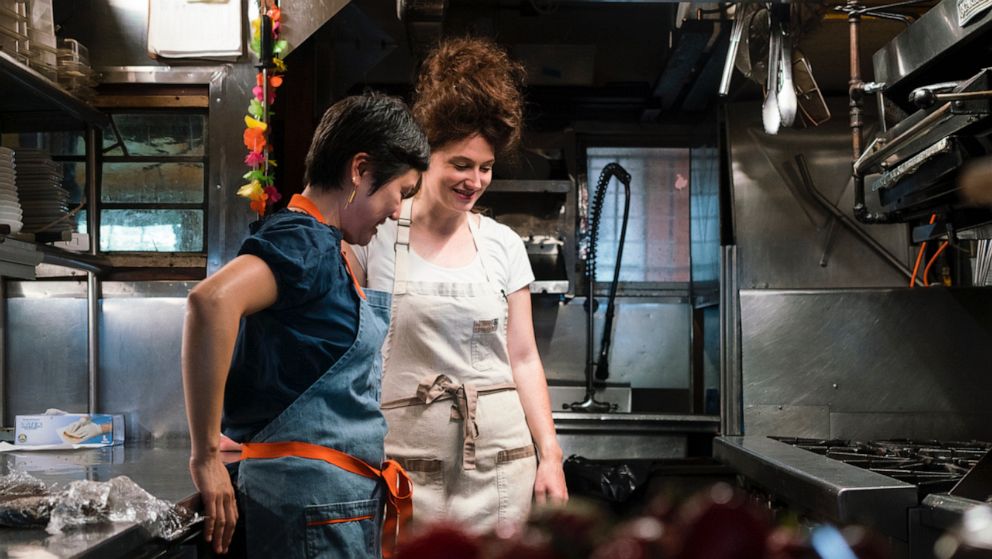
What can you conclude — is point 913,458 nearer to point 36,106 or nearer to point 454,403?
point 454,403

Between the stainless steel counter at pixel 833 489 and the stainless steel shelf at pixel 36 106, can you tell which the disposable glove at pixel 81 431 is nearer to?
the stainless steel shelf at pixel 36 106

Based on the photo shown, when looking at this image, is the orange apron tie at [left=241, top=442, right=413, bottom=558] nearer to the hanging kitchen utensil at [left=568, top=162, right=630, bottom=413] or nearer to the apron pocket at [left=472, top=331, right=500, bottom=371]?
the apron pocket at [left=472, top=331, right=500, bottom=371]

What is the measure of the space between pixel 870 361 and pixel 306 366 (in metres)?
2.89

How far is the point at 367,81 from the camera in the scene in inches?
197

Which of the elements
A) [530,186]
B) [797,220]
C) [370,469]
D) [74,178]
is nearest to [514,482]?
[370,469]

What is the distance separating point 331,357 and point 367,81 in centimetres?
352

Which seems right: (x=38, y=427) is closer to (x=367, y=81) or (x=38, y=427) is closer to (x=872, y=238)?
(x=367, y=81)

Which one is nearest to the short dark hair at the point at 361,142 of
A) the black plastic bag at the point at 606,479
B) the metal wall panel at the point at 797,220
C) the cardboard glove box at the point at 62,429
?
the cardboard glove box at the point at 62,429

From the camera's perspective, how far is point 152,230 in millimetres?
3279

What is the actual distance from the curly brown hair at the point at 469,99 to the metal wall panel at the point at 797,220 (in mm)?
2154

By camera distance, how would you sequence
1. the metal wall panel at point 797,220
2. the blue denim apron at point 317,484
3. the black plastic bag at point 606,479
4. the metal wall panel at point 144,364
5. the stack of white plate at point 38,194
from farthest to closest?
1. the metal wall panel at point 797,220
2. the black plastic bag at point 606,479
3. the metal wall panel at point 144,364
4. the stack of white plate at point 38,194
5. the blue denim apron at point 317,484

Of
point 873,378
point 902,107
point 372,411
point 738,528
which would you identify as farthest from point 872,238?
point 738,528

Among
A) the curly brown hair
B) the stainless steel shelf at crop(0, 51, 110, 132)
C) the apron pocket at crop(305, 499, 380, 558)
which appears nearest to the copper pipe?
the curly brown hair

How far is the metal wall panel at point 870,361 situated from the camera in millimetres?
3764
